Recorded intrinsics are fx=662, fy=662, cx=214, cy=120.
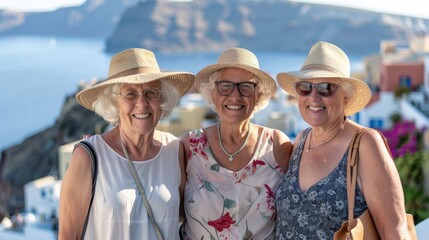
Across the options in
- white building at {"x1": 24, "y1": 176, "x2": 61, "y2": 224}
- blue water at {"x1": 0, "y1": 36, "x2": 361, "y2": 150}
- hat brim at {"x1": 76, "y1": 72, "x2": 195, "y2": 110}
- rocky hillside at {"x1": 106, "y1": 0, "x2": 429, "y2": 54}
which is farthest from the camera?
rocky hillside at {"x1": 106, "y1": 0, "x2": 429, "y2": 54}

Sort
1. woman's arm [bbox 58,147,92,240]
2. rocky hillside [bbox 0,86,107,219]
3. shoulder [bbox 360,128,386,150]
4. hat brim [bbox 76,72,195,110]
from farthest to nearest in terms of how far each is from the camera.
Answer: rocky hillside [bbox 0,86,107,219] < hat brim [bbox 76,72,195,110] < woman's arm [bbox 58,147,92,240] < shoulder [bbox 360,128,386,150]

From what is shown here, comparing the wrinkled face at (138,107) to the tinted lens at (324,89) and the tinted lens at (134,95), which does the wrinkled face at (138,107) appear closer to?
the tinted lens at (134,95)

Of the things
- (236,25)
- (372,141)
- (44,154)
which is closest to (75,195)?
(372,141)

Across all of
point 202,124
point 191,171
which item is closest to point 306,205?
point 191,171

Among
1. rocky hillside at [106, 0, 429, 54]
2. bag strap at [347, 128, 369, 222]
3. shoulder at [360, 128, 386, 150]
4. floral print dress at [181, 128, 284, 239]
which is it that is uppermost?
rocky hillside at [106, 0, 429, 54]

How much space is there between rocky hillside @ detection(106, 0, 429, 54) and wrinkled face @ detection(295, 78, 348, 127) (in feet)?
369

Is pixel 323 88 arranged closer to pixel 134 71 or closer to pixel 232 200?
pixel 232 200

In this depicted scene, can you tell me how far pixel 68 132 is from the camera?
36.9 metres

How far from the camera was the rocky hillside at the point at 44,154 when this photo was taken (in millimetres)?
35469

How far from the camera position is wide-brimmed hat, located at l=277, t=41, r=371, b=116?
2175mm

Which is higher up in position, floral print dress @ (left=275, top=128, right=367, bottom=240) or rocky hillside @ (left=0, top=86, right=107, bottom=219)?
floral print dress @ (left=275, top=128, right=367, bottom=240)

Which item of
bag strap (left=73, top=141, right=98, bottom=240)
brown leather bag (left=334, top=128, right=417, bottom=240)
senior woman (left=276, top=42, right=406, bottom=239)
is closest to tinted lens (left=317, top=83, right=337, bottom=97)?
senior woman (left=276, top=42, right=406, bottom=239)

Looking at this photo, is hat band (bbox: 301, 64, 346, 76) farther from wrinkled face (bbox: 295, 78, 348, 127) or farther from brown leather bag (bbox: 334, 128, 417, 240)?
brown leather bag (bbox: 334, 128, 417, 240)

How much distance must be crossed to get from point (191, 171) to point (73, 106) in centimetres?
3663
